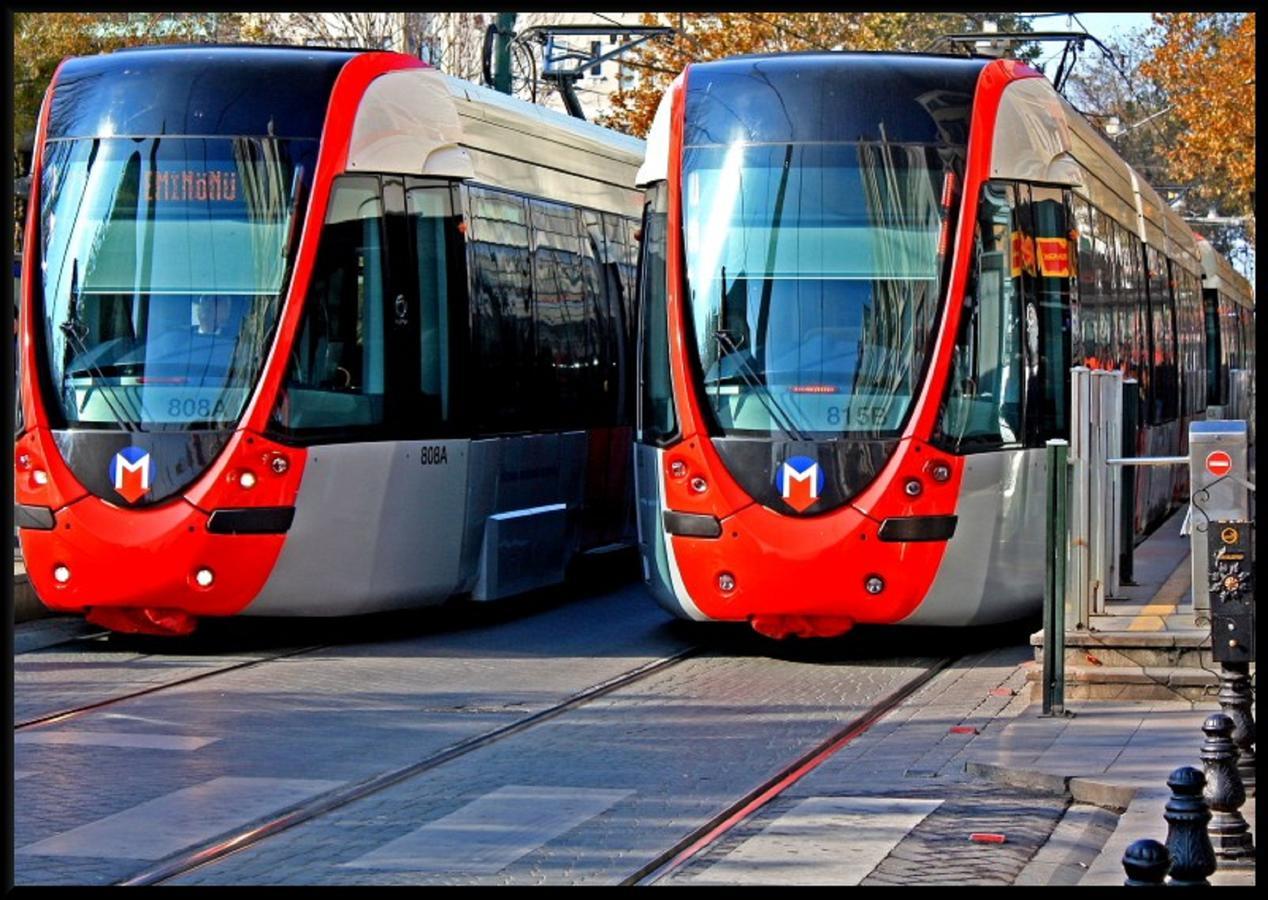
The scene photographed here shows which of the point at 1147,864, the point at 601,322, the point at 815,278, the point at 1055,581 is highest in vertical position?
the point at 815,278

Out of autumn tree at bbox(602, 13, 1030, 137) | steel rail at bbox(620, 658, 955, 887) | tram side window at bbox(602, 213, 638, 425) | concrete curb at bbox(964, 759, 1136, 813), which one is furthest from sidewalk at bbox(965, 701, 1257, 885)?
autumn tree at bbox(602, 13, 1030, 137)

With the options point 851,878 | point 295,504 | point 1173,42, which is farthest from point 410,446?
point 1173,42

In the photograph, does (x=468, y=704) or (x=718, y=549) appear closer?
(x=468, y=704)

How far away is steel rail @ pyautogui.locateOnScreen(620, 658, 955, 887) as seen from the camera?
8.20 m

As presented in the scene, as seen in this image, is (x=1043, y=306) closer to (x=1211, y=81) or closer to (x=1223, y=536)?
(x=1223, y=536)

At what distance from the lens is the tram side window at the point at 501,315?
51.0 feet

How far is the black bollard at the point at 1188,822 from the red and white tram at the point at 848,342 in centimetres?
668

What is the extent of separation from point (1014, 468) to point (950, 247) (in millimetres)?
1373

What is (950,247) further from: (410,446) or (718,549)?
(410,446)

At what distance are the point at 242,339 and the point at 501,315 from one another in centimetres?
268

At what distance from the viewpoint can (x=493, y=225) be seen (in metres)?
16.0

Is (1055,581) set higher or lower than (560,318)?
lower

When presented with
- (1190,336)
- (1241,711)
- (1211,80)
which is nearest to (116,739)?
(1241,711)

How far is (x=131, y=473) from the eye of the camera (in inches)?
538
